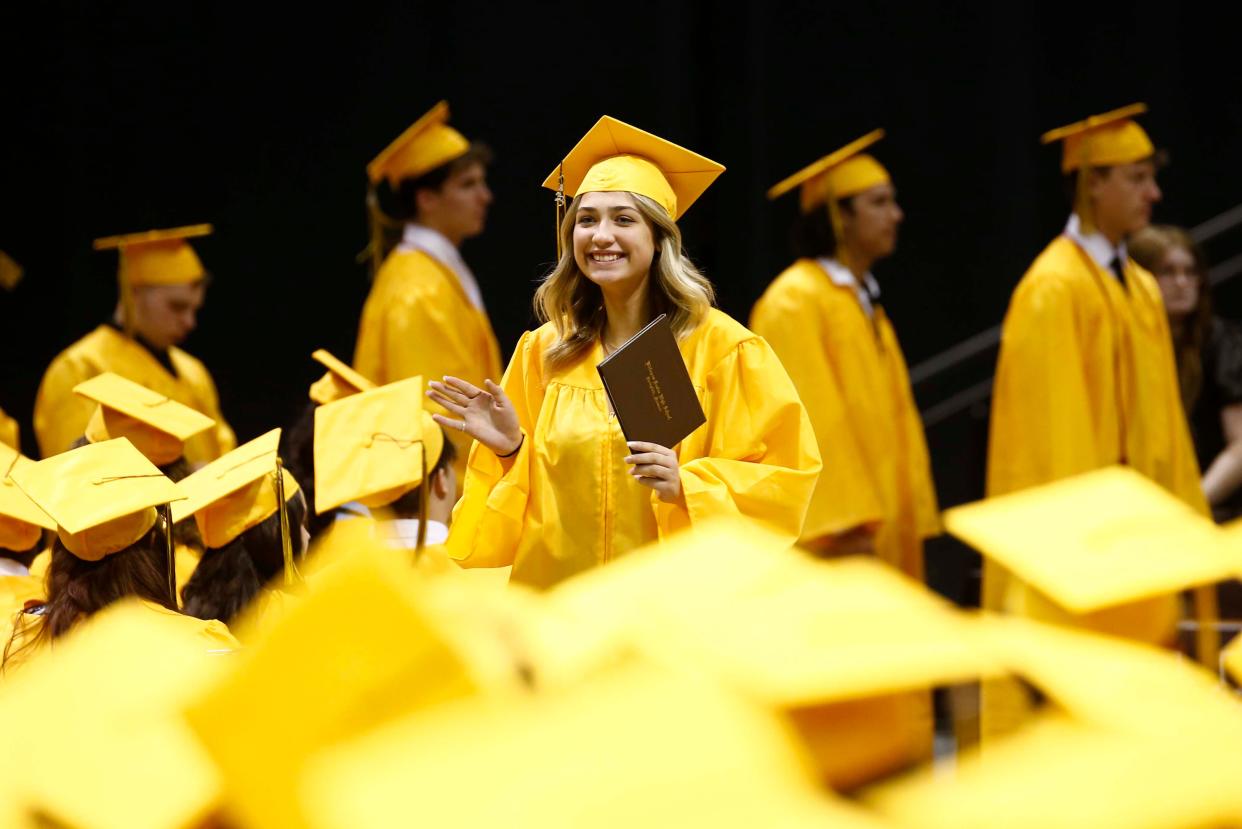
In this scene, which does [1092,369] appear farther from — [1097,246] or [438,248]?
[438,248]

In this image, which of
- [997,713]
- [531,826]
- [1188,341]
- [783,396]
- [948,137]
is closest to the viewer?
[531,826]

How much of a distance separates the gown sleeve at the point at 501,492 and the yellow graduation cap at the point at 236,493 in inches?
16.9

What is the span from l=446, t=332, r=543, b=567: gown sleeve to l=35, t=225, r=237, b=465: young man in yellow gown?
95.0 inches

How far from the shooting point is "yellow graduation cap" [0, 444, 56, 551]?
3324 mm

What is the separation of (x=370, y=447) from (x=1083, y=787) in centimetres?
241

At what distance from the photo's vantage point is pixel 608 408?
10.9 feet

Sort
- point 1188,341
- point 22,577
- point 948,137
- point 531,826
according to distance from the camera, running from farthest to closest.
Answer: point 948,137 → point 1188,341 → point 22,577 → point 531,826

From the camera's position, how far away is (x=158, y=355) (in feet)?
19.6

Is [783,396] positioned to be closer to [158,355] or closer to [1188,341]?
[1188,341]

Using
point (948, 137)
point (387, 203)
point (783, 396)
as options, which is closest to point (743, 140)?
point (948, 137)

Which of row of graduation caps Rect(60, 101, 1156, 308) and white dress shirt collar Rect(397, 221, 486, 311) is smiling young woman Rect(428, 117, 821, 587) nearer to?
row of graduation caps Rect(60, 101, 1156, 308)

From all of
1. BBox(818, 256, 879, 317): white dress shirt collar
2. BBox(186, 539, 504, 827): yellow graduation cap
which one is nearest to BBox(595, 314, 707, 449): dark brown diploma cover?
BBox(186, 539, 504, 827): yellow graduation cap

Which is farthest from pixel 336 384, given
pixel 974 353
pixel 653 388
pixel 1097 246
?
pixel 974 353

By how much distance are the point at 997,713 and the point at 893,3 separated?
582 cm
